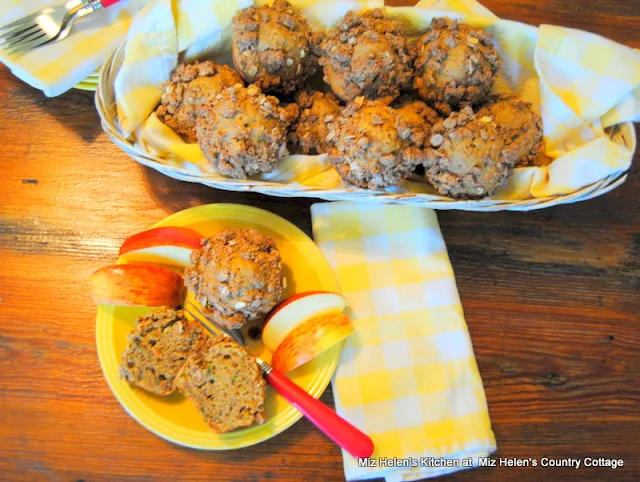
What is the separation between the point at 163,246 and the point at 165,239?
0.02 metres

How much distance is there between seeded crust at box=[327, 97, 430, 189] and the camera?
43.3 inches

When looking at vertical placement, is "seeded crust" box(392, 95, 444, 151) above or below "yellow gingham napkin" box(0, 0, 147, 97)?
below

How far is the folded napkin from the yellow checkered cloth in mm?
177

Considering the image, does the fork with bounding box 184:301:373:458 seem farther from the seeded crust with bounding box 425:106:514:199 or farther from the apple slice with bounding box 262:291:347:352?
the seeded crust with bounding box 425:106:514:199

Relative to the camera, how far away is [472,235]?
4.69ft

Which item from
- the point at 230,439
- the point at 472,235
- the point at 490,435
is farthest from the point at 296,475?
A: the point at 472,235

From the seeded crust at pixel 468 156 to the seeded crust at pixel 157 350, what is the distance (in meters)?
0.75

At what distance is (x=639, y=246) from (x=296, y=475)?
1.19 meters

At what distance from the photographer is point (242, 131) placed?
111cm

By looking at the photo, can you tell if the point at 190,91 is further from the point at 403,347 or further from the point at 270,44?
the point at 403,347

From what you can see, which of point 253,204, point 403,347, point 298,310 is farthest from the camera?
point 253,204

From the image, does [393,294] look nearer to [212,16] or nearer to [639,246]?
[639,246]

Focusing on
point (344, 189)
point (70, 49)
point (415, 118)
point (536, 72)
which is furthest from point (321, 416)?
point (70, 49)

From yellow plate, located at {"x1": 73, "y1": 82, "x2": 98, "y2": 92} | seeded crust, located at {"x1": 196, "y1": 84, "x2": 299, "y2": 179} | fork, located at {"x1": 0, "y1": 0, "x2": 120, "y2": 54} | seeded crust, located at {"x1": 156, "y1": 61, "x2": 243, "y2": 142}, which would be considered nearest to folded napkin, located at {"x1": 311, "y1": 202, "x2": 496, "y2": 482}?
seeded crust, located at {"x1": 196, "y1": 84, "x2": 299, "y2": 179}
